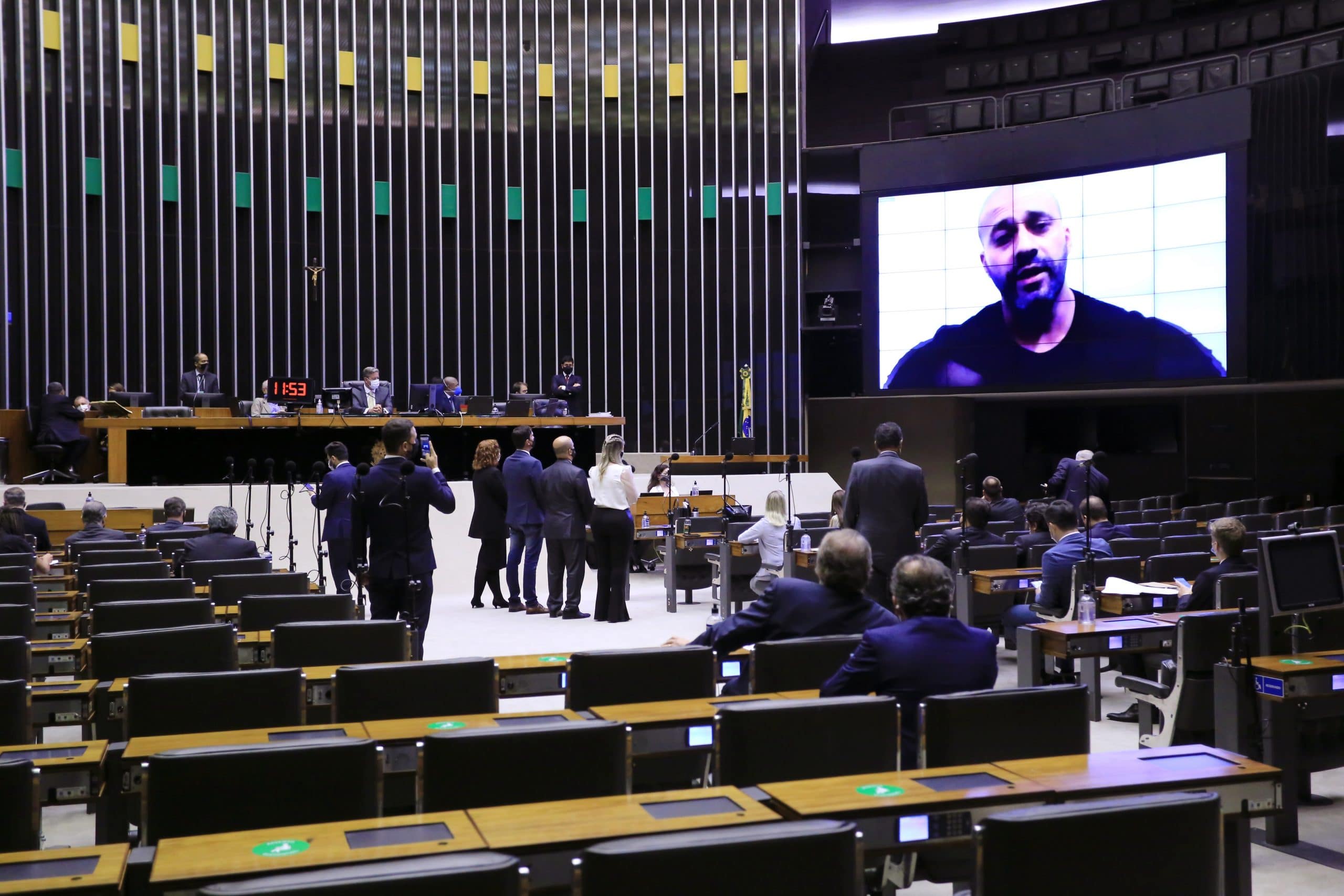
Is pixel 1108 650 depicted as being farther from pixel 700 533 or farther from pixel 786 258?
pixel 786 258

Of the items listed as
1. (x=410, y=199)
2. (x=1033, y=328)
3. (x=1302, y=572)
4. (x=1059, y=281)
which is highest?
(x=410, y=199)

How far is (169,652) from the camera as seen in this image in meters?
4.15

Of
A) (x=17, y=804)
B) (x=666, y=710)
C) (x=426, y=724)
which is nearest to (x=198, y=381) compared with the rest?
(x=426, y=724)

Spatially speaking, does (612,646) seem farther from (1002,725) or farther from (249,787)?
(249,787)

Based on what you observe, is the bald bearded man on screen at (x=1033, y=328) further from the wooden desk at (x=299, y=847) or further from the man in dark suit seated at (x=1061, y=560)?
the wooden desk at (x=299, y=847)

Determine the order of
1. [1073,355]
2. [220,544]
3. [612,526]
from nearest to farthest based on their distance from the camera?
[220,544], [612,526], [1073,355]

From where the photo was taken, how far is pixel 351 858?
2076mm

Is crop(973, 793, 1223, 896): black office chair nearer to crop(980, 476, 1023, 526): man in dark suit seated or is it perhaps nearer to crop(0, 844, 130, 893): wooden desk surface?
crop(0, 844, 130, 893): wooden desk surface

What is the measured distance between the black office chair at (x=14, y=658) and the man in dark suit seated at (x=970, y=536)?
521 centimetres

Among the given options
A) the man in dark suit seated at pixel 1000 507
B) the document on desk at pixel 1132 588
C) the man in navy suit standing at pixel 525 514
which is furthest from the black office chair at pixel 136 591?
the man in dark suit seated at pixel 1000 507

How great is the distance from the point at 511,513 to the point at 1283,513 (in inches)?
263

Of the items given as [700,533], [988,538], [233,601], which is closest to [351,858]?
[233,601]

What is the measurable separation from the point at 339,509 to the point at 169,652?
4.59 meters

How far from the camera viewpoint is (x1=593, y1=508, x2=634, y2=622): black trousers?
929 cm
